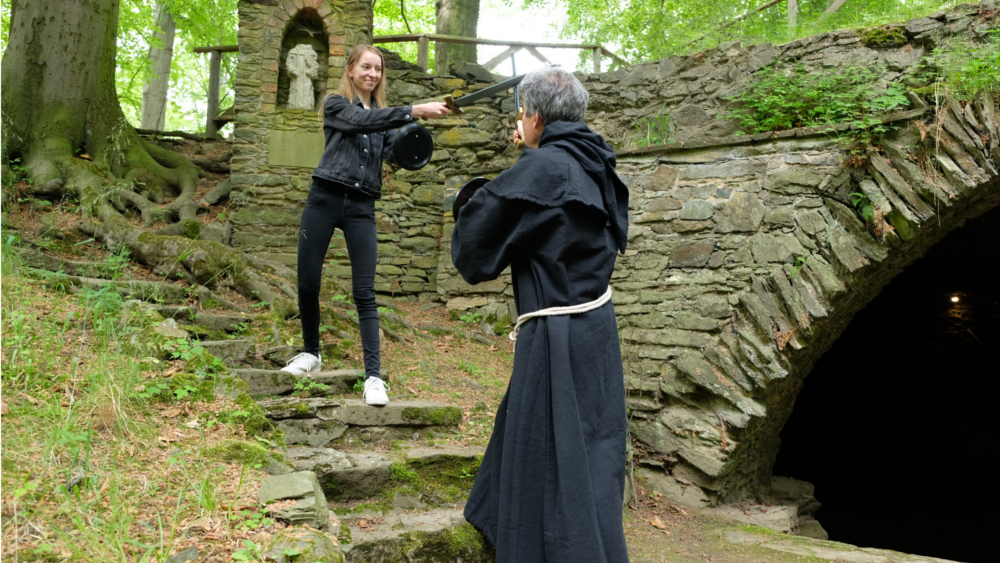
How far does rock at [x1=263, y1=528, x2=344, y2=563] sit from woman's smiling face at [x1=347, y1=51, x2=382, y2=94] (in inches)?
89.9

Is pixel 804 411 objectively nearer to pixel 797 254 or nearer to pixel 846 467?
pixel 846 467

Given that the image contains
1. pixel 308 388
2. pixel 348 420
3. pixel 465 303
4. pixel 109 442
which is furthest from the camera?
pixel 465 303

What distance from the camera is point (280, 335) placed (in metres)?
4.29

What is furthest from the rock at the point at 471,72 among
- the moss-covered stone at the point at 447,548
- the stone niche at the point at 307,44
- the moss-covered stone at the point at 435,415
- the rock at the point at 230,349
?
the moss-covered stone at the point at 447,548

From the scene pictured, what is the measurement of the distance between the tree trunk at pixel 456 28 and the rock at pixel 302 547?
8938 mm

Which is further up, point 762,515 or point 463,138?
point 463,138

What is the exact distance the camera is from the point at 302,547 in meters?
1.95

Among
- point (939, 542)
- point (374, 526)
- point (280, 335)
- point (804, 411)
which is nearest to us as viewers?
point (374, 526)

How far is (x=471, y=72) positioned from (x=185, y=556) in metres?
6.72

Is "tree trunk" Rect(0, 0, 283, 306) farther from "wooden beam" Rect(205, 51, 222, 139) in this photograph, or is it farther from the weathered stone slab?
"wooden beam" Rect(205, 51, 222, 139)

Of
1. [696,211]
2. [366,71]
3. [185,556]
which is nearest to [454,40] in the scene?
[696,211]

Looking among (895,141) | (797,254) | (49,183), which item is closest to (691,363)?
(797,254)

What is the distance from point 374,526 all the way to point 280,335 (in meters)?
1.98

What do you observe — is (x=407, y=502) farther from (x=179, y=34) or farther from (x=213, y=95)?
(x=179, y=34)
